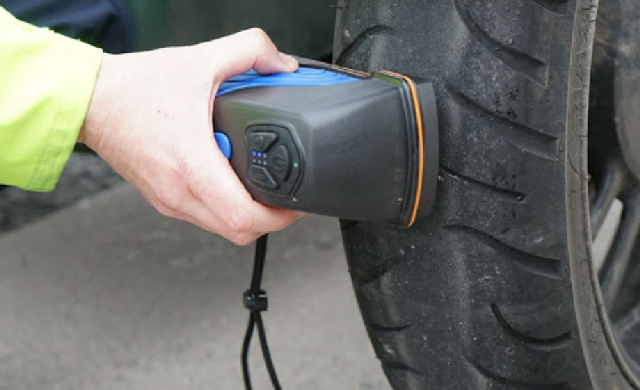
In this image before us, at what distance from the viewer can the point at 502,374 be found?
0.84 metres

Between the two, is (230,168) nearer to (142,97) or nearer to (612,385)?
(142,97)

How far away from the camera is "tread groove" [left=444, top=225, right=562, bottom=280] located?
79 cm

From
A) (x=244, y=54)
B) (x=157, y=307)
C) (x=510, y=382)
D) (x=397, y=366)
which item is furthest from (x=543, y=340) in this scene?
(x=157, y=307)

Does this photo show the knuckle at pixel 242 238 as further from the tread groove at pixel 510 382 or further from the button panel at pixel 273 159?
the tread groove at pixel 510 382

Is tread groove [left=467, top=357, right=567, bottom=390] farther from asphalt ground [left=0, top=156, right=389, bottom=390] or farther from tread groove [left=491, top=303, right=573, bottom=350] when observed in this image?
asphalt ground [left=0, top=156, right=389, bottom=390]

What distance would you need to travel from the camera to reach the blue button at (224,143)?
763mm

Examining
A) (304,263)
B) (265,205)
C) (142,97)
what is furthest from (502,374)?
(304,263)

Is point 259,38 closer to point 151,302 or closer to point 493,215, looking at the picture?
point 493,215

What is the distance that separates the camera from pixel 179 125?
0.75 metres

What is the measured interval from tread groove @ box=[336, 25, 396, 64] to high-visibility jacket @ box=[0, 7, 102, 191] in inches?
9.0

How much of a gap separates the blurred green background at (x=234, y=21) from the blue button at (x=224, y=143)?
0.95 ft

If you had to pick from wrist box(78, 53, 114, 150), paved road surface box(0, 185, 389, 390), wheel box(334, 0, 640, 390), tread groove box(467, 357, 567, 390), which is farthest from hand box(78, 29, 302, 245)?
paved road surface box(0, 185, 389, 390)

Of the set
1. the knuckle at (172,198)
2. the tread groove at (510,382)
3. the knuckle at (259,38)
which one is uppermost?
the knuckle at (259,38)

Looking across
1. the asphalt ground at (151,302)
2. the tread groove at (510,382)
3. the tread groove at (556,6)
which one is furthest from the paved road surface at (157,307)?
the tread groove at (556,6)
